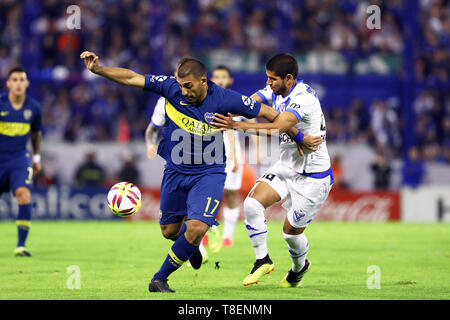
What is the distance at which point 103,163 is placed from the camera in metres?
22.0

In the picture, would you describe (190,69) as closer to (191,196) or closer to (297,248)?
(191,196)

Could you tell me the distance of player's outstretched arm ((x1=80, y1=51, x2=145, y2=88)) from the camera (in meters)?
7.88

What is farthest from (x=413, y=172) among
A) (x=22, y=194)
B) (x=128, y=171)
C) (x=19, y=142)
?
(x=22, y=194)

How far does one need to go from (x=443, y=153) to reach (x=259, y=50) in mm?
6385

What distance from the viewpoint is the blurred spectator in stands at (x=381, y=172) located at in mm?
21719

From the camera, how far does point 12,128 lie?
1269 cm

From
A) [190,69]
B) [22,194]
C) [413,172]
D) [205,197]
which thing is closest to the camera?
[190,69]

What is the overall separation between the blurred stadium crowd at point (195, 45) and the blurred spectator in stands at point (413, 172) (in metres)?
1.19

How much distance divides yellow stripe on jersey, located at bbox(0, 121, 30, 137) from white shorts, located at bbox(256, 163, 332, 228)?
5.17 meters

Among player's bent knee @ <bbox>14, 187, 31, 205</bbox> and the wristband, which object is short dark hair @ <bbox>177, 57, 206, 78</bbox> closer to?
the wristband

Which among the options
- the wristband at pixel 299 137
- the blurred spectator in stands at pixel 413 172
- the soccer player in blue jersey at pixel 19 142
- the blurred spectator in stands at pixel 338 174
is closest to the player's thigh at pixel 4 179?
the soccer player in blue jersey at pixel 19 142

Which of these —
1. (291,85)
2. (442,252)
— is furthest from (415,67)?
(291,85)

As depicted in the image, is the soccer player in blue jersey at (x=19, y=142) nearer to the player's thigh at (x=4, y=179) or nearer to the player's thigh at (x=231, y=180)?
the player's thigh at (x=4, y=179)

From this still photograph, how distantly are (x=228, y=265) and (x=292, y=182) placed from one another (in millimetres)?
2441
